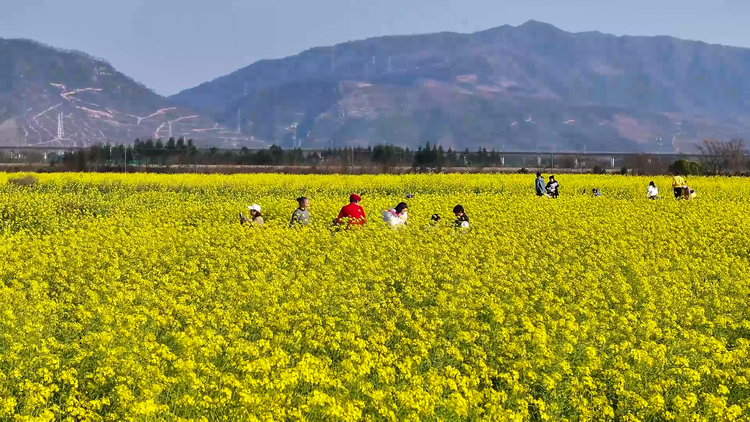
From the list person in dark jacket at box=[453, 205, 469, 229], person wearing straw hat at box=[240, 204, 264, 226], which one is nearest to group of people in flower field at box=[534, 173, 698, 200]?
person in dark jacket at box=[453, 205, 469, 229]

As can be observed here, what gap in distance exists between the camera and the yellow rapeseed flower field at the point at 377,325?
6.89m

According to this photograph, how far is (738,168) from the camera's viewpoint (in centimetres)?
6788

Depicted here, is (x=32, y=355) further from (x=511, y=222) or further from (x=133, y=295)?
(x=511, y=222)

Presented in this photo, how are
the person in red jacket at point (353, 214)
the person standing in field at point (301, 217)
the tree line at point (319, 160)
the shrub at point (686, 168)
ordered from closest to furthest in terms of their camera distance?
the person in red jacket at point (353, 214) < the person standing in field at point (301, 217) < the shrub at point (686, 168) < the tree line at point (319, 160)

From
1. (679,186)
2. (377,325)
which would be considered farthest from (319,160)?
(377,325)

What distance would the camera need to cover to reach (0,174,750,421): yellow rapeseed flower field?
6.89 metres

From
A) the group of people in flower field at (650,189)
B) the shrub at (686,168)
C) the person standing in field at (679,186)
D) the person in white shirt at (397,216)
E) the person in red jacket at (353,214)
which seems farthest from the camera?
the shrub at (686,168)

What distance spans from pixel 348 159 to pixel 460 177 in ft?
62.0

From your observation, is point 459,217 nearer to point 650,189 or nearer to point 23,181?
→ point 650,189

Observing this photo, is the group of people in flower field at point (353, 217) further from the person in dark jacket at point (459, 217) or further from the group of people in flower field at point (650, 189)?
the group of people in flower field at point (650, 189)

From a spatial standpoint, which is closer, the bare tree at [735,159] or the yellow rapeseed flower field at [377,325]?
the yellow rapeseed flower field at [377,325]

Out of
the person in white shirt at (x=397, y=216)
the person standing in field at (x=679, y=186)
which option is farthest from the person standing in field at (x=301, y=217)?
the person standing in field at (x=679, y=186)

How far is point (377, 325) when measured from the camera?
964 centimetres

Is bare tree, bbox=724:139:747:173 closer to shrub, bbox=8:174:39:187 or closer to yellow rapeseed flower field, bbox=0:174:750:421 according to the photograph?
shrub, bbox=8:174:39:187
